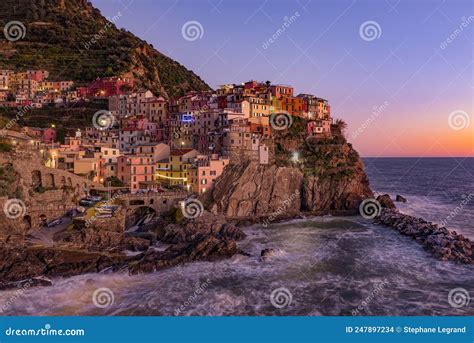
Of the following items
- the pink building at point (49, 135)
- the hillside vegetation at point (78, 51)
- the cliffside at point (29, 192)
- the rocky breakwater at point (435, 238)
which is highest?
the hillside vegetation at point (78, 51)

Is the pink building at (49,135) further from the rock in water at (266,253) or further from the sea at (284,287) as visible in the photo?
the rock in water at (266,253)

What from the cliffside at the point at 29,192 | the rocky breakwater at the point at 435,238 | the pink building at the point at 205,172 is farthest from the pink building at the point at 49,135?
the rocky breakwater at the point at 435,238

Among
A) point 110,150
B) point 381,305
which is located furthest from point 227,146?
point 381,305

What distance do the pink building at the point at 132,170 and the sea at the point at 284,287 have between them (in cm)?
1887

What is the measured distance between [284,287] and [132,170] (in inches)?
1145

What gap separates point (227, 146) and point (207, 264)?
2596cm

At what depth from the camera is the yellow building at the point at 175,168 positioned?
4978 cm

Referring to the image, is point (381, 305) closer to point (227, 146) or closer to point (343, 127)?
point (227, 146)

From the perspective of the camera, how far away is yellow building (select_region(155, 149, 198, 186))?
49781mm

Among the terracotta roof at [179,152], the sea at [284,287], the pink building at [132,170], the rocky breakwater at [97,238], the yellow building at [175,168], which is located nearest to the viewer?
the sea at [284,287]

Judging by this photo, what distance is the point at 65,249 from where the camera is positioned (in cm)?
2983

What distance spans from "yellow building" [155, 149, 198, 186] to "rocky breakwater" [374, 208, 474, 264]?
85.5ft

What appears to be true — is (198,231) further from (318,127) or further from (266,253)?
(318,127)

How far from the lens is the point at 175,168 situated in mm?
50625
